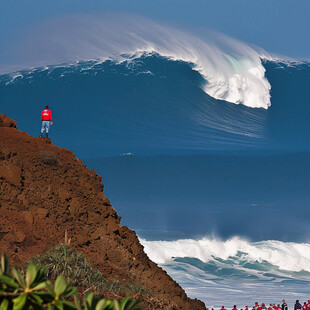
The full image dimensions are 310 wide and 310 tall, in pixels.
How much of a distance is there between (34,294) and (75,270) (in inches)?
252

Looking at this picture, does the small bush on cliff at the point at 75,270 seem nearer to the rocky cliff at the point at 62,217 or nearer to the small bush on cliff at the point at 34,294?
the rocky cliff at the point at 62,217

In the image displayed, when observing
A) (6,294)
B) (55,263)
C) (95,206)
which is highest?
(95,206)

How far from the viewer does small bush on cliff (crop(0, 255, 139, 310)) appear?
5688 mm

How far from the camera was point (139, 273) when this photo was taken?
14461 mm

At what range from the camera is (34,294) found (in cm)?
579

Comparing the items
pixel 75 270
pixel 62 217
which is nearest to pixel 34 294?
pixel 75 270

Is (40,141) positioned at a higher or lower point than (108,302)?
higher

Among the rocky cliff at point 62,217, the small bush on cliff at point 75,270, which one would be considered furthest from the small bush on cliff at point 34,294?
the rocky cliff at point 62,217

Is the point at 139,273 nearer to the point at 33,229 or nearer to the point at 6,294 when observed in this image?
the point at 33,229

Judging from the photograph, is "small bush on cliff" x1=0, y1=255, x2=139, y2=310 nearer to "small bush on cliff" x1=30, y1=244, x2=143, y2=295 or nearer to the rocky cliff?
"small bush on cliff" x1=30, y1=244, x2=143, y2=295

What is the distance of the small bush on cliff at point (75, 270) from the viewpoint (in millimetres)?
11867

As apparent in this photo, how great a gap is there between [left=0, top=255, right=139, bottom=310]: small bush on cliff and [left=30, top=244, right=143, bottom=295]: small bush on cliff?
5.70m

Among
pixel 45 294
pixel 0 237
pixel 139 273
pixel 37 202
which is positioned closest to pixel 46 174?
pixel 37 202

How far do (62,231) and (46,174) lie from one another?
74.5 inches
